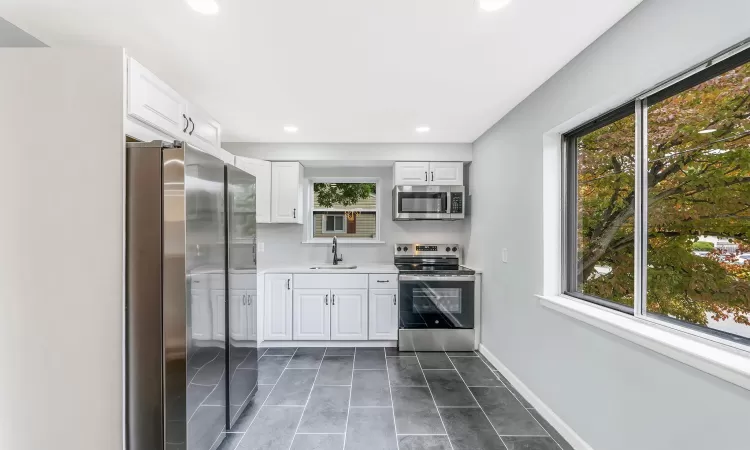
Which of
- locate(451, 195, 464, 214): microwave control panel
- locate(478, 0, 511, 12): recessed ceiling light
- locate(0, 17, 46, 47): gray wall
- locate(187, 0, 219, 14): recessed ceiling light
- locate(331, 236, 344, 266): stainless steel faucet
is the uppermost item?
locate(187, 0, 219, 14): recessed ceiling light

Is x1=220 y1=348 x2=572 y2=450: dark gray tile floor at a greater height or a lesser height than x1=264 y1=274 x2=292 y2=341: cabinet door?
lesser

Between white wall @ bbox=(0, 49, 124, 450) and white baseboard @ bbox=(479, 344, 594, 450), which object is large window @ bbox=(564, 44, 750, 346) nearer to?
white baseboard @ bbox=(479, 344, 594, 450)

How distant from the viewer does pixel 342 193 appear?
166 inches

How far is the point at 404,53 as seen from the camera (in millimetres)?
1831

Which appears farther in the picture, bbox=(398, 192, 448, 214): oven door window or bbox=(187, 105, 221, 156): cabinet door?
bbox=(398, 192, 448, 214): oven door window

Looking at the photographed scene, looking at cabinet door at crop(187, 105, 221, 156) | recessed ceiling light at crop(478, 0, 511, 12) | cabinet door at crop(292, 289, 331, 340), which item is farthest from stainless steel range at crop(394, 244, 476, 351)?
recessed ceiling light at crop(478, 0, 511, 12)

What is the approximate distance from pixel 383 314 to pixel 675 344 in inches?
99.9

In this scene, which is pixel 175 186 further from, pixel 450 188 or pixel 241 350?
pixel 450 188

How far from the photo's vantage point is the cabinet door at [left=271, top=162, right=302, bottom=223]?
12.4ft

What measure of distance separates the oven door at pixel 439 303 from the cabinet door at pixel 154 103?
2.53 metres

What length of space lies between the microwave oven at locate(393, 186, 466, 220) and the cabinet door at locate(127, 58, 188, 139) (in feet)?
7.73

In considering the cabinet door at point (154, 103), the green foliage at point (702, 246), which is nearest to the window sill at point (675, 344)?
the green foliage at point (702, 246)

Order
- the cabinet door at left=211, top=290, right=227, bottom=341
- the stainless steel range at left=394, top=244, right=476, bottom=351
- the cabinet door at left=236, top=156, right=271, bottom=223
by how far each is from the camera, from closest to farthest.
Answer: the cabinet door at left=211, top=290, right=227, bottom=341, the stainless steel range at left=394, top=244, right=476, bottom=351, the cabinet door at left=236, top=156, right=271, bottom=223

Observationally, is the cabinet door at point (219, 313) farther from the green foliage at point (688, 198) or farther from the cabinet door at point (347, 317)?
the green foliage at point (688, 198)
